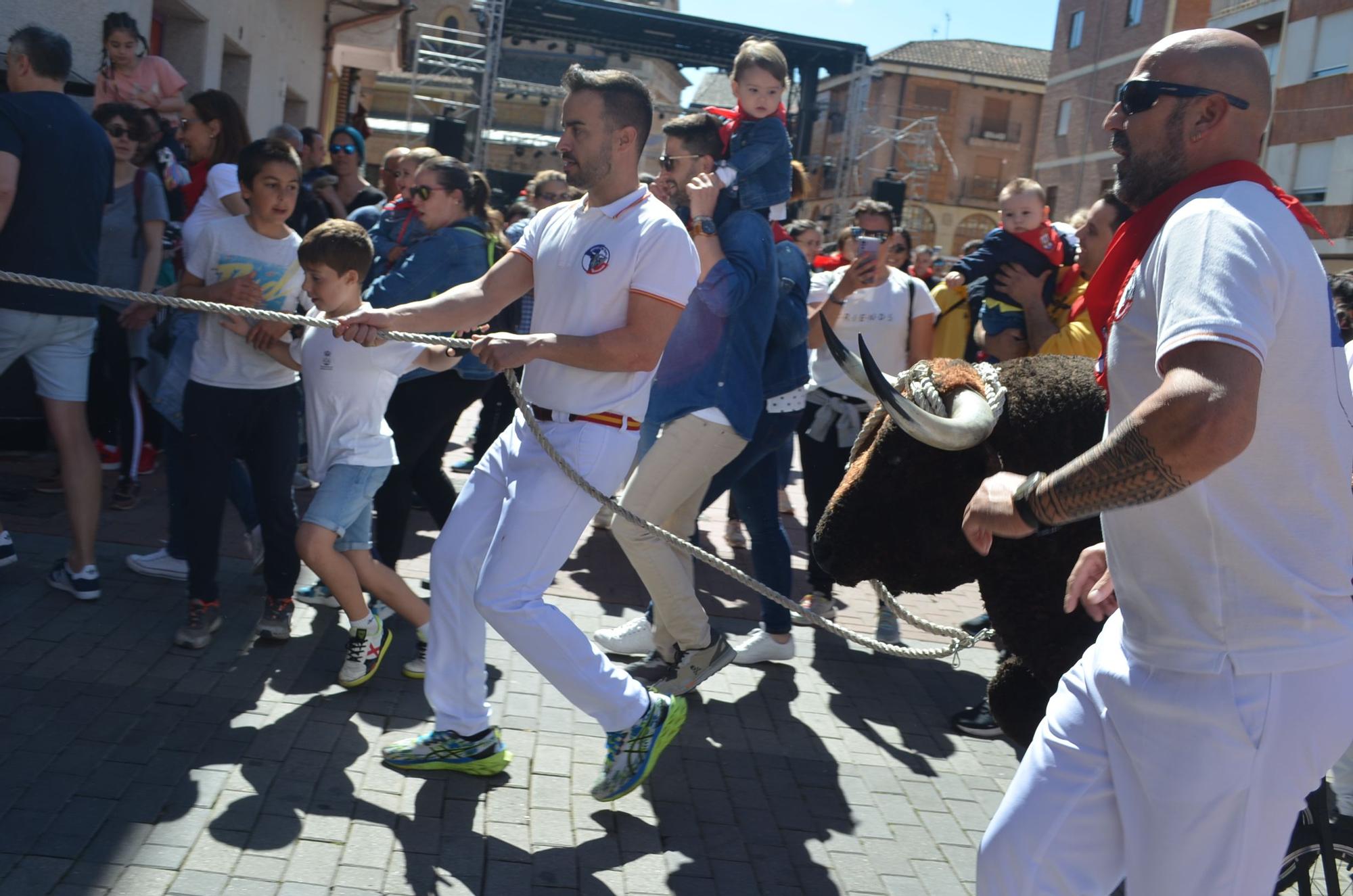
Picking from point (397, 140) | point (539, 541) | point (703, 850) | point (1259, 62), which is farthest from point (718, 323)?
point (397, 140)

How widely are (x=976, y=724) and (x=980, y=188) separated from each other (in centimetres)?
5750

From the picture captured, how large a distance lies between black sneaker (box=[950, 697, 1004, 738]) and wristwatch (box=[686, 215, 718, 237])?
226cm

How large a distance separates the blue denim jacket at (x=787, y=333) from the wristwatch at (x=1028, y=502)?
314cm

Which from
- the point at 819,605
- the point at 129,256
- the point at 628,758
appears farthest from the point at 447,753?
the point at 129,256

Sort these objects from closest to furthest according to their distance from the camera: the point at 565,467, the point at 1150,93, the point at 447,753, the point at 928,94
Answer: the point at 1150,93 → the point at 565,467 → the point at 447,753 → the point at 928,94

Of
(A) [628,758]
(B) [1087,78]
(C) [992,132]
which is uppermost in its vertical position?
(B) [1087,78]

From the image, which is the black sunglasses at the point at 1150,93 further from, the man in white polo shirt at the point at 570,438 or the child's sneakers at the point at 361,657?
the child's sneakers at the point at 361,657

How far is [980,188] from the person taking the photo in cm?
5962

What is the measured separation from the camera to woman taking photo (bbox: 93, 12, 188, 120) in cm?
778

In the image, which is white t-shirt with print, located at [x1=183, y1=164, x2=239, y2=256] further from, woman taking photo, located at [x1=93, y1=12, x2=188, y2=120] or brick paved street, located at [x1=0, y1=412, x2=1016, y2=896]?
woman taking photo, located at [x1=93, y1=12, x2=188, y2=120]

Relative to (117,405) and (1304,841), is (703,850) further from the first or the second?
(117,405)

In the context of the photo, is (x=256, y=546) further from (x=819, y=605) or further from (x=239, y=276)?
(x=819, y=605)

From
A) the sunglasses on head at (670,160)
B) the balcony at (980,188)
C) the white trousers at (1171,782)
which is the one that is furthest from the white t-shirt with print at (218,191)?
the balcony at (980,188)

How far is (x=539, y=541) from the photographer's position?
3854 millimetres
